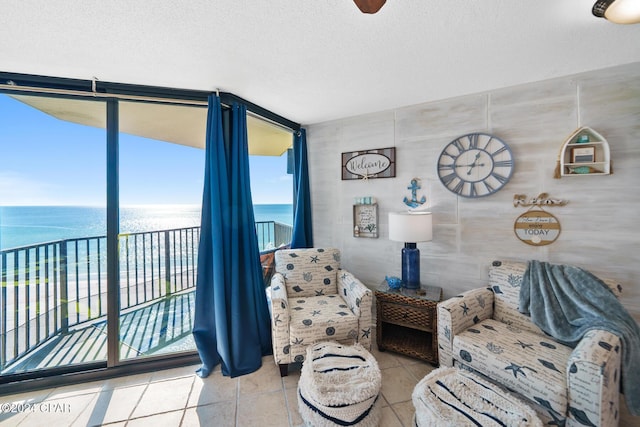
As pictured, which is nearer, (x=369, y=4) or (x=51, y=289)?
(x=369, y=4)

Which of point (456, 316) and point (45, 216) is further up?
point (45, 216)

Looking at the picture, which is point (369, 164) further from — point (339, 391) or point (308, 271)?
point (339, 391)

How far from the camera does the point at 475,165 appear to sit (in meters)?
2.13

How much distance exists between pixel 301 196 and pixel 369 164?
0.87m

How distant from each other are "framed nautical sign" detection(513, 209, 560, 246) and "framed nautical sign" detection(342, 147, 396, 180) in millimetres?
1165

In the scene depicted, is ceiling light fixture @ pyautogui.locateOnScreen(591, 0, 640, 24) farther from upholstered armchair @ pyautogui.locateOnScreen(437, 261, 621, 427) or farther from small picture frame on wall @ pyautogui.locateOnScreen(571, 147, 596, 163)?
upholstered armchair @ pyautogui.locateOnScreen(437, 261, 621, 427)

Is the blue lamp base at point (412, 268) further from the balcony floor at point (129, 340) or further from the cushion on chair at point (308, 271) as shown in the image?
the balcony floor at point (129, 340)

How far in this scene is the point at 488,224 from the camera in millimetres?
2111

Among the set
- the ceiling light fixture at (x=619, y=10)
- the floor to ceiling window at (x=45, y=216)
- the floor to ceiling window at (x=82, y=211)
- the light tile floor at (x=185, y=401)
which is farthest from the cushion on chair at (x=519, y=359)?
the floor to ceiling window at (x=45, y=216)

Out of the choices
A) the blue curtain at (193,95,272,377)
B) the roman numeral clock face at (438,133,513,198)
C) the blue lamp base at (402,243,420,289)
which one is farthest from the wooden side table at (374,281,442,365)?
the blue curtain at (193,95,272,377)

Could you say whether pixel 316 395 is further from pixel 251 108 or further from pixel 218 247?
pixel 251 108

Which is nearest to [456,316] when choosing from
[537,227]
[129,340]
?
[537,227]

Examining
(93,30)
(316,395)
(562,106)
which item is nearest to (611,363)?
(316,395)

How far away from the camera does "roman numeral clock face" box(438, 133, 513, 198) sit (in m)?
2.04
